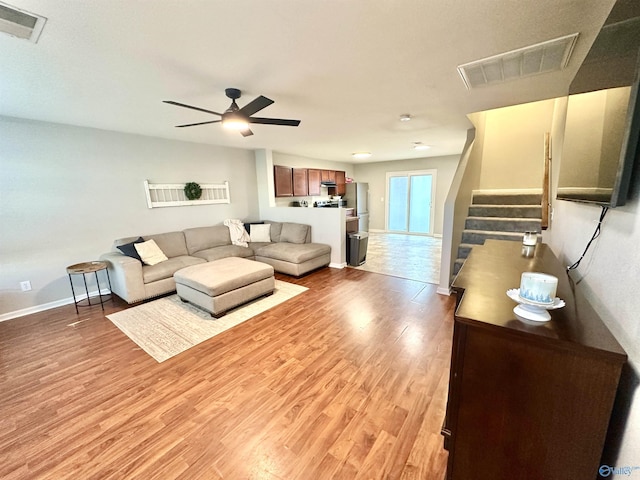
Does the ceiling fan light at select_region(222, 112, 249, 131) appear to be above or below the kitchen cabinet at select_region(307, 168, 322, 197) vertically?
above

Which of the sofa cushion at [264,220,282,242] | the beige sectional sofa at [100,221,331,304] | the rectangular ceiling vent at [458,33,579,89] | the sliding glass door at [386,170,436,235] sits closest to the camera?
the rectangular ceiling vent at [458,33,579,89]

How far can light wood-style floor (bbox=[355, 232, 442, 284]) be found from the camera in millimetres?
4439

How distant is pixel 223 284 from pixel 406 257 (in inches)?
157

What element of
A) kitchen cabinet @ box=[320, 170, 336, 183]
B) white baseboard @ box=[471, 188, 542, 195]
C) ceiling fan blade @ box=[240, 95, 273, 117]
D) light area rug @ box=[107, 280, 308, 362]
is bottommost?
light area rug @ box=[107, 280, 308, 362]

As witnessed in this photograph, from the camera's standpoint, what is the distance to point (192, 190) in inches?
179

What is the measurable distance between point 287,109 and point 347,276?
8.98ft

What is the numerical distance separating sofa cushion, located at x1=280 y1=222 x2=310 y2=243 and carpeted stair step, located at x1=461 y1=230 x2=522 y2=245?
276 cm

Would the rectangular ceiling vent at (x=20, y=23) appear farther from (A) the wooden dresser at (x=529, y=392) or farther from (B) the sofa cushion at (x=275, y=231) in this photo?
(B) the sofa cushion at (x=275, y=231)

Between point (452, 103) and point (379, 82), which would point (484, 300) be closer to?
point (379, 82)

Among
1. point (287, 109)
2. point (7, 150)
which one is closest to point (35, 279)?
point (7, 150)

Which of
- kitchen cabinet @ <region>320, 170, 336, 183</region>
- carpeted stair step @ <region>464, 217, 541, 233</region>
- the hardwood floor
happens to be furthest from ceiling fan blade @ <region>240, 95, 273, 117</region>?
kitchen cabinet @ <region>320, 170, 336, 183</region>

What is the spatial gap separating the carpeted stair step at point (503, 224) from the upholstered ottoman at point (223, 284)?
3335 millimetres

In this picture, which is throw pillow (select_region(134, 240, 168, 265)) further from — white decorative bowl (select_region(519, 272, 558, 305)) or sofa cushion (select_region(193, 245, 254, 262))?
white decorative bowl (select_region(519, 272, 558, 305))

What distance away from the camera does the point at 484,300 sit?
1.09 m
